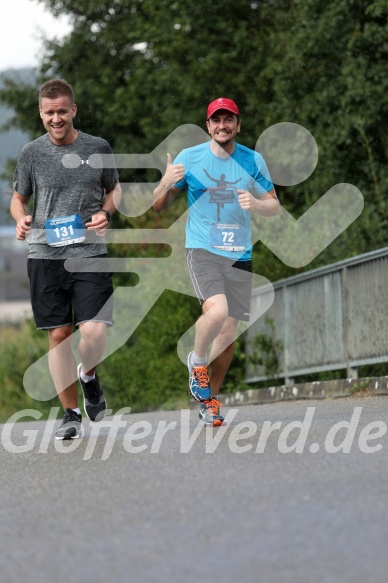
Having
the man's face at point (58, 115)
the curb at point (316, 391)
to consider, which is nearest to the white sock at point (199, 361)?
the man's face at point (58, 115)

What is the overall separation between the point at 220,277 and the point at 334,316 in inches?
196

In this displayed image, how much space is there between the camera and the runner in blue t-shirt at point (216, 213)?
8953 mm

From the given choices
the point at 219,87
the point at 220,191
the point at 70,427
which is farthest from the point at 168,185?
the point at 219,87

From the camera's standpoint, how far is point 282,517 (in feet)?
16.9

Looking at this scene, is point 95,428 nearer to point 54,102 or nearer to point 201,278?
point 201,278

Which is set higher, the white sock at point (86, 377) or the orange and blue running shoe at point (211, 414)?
the white sock at point (86, 377)

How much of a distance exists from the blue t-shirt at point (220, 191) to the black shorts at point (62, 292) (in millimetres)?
724

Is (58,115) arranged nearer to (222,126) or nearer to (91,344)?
(222,126)

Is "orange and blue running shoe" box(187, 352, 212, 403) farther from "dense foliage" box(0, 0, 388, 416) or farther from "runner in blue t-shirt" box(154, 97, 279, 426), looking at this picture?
"dense foliage" box(0, 0, 388, 416)

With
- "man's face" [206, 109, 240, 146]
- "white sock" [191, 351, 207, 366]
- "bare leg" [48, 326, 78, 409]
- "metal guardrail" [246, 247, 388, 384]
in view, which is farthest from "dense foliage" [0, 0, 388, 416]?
"bare leg" [48, 326, 78, 409]

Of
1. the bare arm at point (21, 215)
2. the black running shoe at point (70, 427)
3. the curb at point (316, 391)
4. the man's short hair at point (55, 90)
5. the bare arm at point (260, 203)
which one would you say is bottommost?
the curb at point (316, 391)

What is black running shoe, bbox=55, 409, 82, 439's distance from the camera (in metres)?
8.84

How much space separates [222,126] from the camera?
8969 millimetres

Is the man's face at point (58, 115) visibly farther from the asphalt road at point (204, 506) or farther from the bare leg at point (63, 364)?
the asphalt road at point (204, 506)
